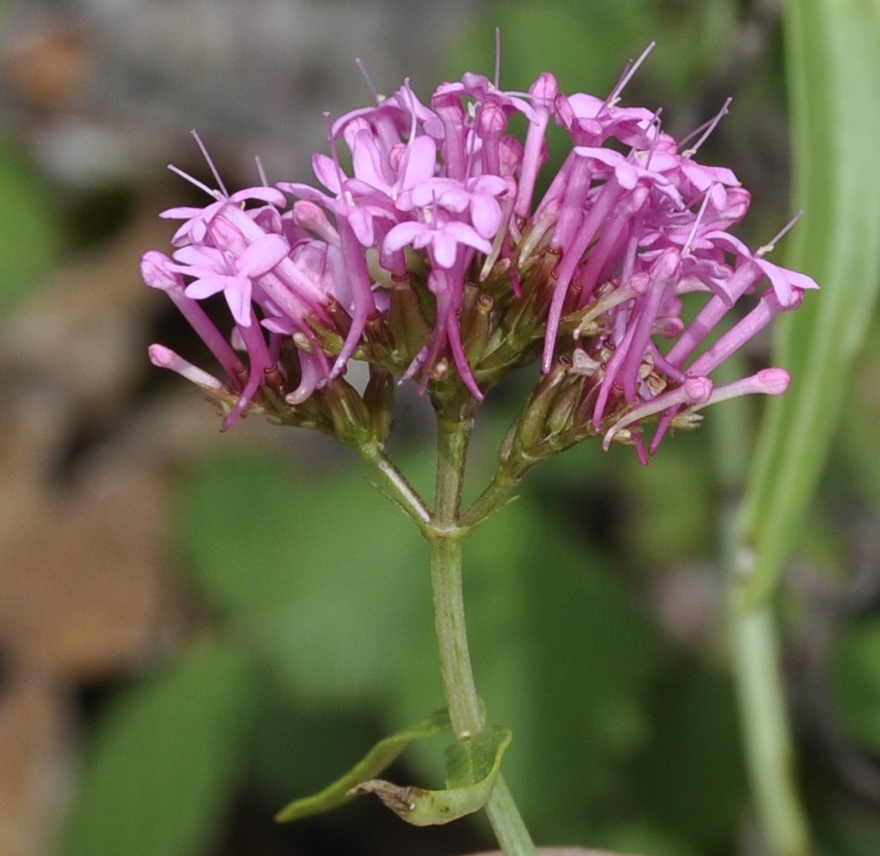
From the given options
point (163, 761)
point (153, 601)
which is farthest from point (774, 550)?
point (153, 601)

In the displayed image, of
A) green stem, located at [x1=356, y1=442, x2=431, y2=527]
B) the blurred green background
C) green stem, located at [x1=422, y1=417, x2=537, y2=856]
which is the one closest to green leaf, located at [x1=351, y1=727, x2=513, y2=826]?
green stem, located at [x1=422, y1=417, x2=537, y2=856]

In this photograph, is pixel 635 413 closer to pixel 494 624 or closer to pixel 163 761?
pixel 494 624

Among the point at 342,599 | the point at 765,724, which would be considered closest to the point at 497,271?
the point at 765,724

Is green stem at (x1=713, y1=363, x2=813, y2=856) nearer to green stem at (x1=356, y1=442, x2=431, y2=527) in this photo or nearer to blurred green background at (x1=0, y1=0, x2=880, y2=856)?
blurred green background at (x1=0, y1=0, x2=880, y2=856)

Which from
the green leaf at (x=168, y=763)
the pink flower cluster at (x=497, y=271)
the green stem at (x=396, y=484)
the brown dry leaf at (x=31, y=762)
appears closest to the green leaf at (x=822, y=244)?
the pink flower cluster at (x=497, y=271)

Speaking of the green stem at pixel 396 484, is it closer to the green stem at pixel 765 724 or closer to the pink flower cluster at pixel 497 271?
the pink flower cluster at pixel 497 271

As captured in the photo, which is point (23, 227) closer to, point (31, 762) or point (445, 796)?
point (31, 762)

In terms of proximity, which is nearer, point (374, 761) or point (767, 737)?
point (374, 761)
